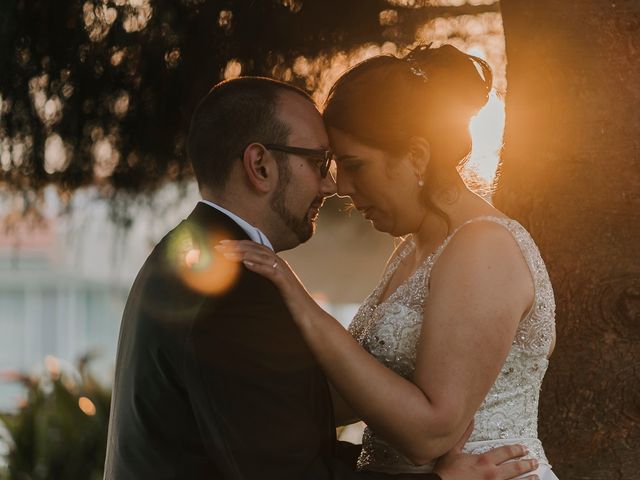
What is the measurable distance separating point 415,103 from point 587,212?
27.5 inches

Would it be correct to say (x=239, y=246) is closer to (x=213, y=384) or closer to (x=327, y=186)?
(x=213, y=384)

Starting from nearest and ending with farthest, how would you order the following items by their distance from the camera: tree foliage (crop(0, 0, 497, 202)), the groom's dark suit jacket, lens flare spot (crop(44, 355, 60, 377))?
the groom's dark suit jacket, tree foliage (crop(0, 0, 497, 202)), lens flare spot (crop(44, 355, 60, 377))

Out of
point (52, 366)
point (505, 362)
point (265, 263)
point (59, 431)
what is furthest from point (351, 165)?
point (52, 366)

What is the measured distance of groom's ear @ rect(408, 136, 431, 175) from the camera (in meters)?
3.13

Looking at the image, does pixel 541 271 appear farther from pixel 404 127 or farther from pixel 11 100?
pixel 11 100

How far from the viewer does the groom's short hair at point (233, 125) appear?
2939mm

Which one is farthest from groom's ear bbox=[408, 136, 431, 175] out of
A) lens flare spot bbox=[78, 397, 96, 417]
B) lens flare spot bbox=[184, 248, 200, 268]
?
lens flare spot bbox=[78, 397, 96, 417]

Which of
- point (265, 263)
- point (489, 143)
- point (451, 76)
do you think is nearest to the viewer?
point (265, 263)

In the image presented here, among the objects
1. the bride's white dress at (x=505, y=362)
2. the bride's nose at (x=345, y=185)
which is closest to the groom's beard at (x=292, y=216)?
the bride's nose at (x=345, y=185)

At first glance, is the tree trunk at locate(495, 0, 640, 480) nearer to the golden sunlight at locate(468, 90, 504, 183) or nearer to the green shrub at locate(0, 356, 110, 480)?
the golden sunlight at locate(468, 90, 504, 183)

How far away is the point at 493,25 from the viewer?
4.60 meters

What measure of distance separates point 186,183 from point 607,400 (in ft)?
6.97

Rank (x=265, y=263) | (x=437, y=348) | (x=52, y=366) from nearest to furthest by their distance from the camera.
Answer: (x=265, y=263) < (x=437, y=348) < (x=52, y=366)

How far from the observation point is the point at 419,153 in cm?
315
